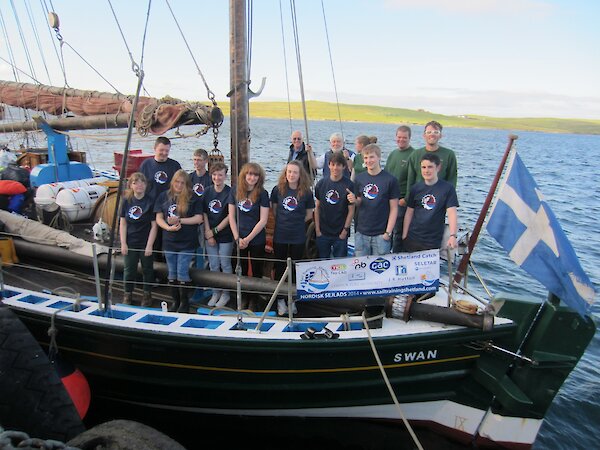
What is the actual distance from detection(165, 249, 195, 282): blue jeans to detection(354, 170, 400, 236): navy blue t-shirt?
215cm

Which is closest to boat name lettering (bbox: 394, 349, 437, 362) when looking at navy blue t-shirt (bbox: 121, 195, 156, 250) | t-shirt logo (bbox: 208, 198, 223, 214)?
t-shirt logo (bbox: 208, 198, 223, 214)

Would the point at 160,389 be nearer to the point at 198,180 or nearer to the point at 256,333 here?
the point at 256,333

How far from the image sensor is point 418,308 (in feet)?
16.5

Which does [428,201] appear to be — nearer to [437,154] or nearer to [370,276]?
[437,154]

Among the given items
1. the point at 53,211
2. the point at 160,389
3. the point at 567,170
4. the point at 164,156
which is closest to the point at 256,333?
the point at 160,389

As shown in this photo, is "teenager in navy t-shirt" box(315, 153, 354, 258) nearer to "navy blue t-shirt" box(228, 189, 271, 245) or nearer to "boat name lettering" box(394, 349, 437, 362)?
"navy blue t-shirt" box(228, 189, 271, 245)

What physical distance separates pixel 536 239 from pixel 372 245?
1.83 m

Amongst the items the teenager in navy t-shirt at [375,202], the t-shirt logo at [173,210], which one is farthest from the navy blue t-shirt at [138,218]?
the teenager in navy t-shirt at [375,202]

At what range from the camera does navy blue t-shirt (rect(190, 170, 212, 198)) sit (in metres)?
6.04

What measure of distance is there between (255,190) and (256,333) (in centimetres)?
168

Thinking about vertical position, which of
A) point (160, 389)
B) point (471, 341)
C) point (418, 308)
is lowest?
point (160, 389)

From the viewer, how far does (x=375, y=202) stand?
5.61 meters

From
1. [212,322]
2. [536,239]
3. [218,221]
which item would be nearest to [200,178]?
[218,221]

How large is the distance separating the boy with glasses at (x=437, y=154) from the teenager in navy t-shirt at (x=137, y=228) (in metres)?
3.22
